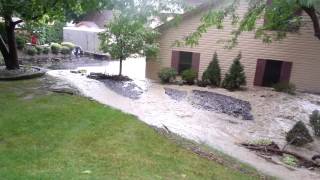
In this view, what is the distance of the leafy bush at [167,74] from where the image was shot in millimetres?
21641

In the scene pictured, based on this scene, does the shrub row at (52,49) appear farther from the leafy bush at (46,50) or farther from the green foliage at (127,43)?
the green foliage at (127,43)

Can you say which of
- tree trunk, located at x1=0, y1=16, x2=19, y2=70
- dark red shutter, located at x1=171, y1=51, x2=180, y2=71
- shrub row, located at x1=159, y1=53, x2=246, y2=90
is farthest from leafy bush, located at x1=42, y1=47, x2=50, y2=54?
tree trunk, located at x1=0, y1=16, x2=19, y2=70

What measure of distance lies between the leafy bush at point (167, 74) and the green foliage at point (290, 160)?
36.9ft

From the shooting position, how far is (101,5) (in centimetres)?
1502

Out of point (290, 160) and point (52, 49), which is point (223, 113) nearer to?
point (290, 160)

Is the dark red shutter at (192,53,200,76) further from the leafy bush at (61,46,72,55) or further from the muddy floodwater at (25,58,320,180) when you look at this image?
the leafy bush at (61,46,72,55)

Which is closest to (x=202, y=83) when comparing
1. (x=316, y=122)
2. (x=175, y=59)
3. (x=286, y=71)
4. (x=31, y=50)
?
(x=175, y=59)

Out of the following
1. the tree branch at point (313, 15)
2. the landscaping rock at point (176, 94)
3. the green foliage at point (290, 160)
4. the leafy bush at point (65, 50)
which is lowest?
the green foliage at point (290, 160)

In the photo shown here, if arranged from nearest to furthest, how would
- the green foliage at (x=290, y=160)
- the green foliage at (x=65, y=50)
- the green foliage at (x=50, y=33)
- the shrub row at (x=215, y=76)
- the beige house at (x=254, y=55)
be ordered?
the green foliage at (x=290, y=160)
the beige house at (x=254, y=55)
the shrub row at (x=215, y=76)
the green foliage at (x=50, y=33)
the green foliage at (x=65, y=50)

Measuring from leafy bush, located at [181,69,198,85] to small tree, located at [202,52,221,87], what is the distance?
0.53 metres

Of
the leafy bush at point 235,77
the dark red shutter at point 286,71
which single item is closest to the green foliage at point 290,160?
the leafy bush at point 235,77

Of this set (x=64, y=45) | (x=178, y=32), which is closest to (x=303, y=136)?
(x=178, y=32)

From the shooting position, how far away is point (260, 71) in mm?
21203

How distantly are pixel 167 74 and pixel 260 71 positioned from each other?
507 cm
